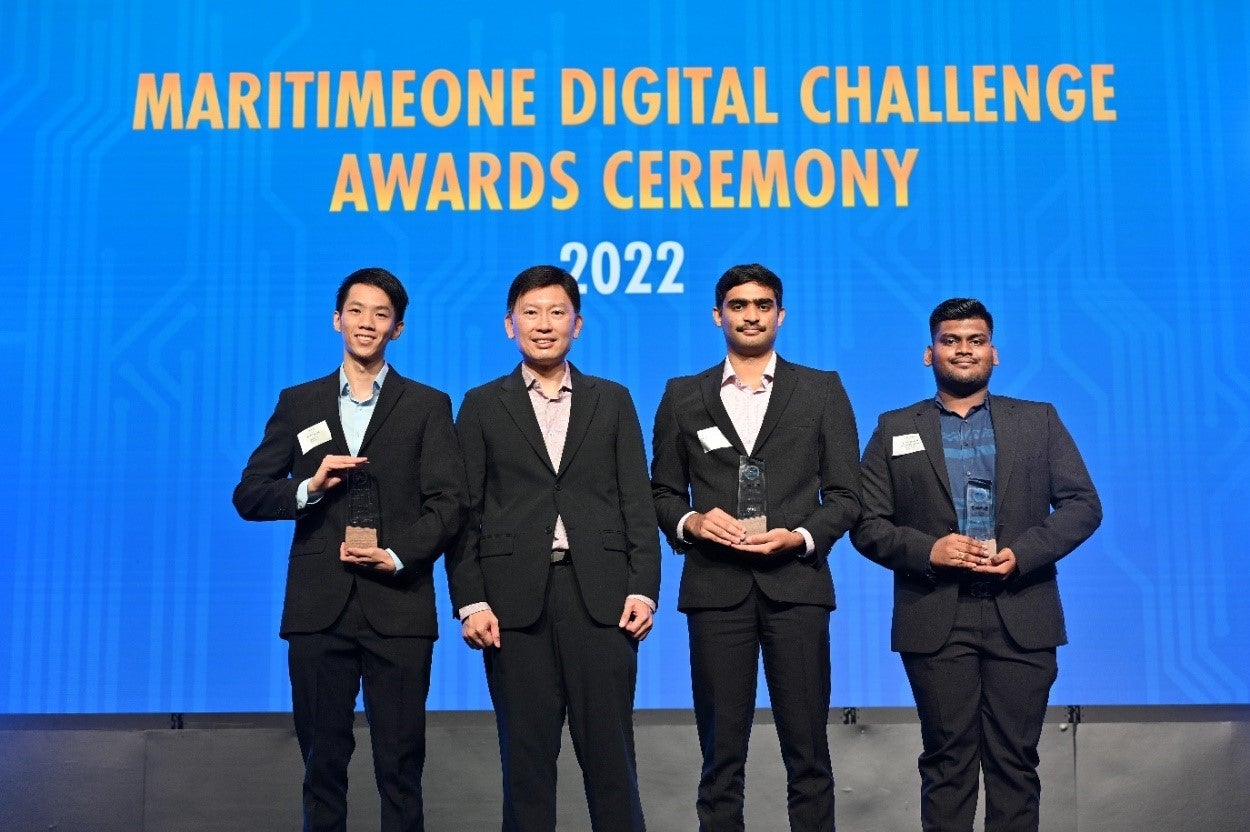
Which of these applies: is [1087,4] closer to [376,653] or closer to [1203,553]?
[1203,553]

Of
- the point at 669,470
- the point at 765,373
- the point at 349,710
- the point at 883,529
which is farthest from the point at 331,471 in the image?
the point at 883,529

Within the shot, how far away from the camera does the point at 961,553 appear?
9.76ft

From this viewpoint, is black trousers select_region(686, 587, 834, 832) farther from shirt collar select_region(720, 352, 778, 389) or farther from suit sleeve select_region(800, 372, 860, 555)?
shirt collar select_region(720, 352, 778, 389)

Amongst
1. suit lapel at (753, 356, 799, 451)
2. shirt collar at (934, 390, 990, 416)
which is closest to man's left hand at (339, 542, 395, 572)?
suit lapel at (753, 356, 799, 451)

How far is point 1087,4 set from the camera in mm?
4121

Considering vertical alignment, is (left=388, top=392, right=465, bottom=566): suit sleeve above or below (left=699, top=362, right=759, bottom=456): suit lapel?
below

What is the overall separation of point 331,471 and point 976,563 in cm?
145

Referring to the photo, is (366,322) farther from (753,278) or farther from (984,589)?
(984,589)

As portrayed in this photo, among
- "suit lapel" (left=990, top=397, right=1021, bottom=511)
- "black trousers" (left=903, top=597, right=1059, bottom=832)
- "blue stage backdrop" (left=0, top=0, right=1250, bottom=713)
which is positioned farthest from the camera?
"blue stage backdrop" (left=0, top=0, right=1250, bottom=713)

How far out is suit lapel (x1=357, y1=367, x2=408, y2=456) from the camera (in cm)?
299

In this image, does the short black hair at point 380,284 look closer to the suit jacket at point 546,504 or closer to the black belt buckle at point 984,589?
the suit jacket at point 546,504

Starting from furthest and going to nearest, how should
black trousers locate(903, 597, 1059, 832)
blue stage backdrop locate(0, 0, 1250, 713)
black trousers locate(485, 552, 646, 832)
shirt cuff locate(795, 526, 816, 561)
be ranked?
1. blue stage backdrop locate(0, 0, 1250, 713)
2. black trousers locate(903, 597, 1059, 832)
3. shirt cuff locate(795, 526, 816, 561)
4. black trousers locate(485, 552, 646, 832)

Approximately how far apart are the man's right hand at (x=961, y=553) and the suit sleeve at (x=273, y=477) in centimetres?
146

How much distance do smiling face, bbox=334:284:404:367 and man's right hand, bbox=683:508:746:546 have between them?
858mm
